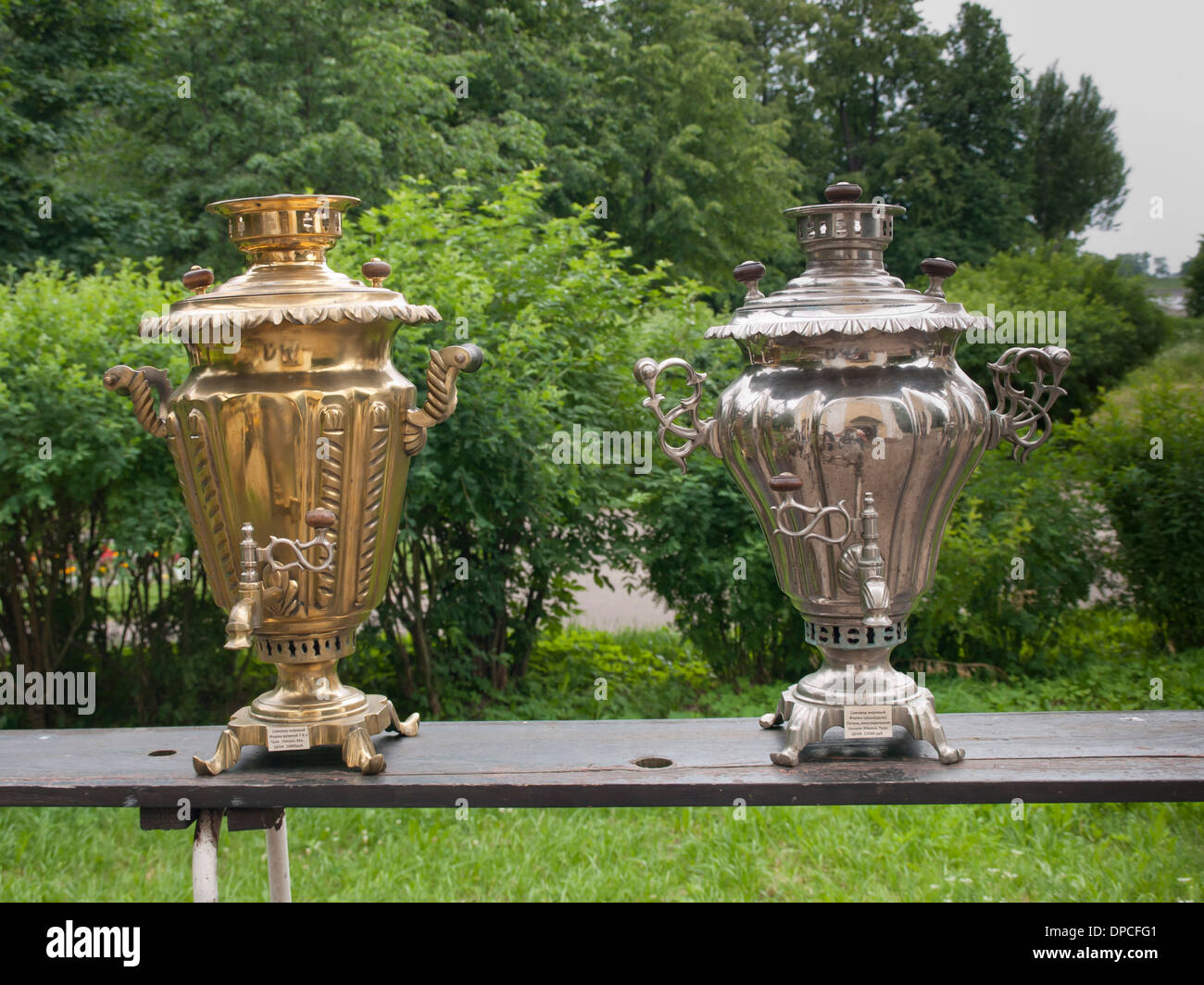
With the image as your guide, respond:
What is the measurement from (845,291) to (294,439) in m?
1.14

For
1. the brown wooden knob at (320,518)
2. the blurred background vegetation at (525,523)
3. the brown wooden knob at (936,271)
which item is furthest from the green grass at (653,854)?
the brown wooden knob at (936,271)

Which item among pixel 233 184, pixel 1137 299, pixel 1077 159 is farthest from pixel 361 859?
pixel 1077 159

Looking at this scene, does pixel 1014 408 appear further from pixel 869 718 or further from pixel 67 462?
pixel 67 462

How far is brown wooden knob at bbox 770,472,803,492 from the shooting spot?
209 cm

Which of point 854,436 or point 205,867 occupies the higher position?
point 854,436

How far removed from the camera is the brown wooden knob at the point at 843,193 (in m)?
2.23

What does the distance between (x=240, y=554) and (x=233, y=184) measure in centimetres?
803

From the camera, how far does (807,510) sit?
7.00 feet

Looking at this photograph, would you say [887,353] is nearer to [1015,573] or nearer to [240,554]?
[240,554]

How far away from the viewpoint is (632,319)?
194 inches

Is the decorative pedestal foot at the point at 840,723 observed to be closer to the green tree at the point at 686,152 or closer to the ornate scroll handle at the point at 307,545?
the ornate scroll handle at the point at 307,545

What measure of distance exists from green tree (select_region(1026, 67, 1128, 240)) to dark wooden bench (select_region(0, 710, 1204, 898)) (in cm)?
2318

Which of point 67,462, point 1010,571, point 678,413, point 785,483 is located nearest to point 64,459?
point 67,462

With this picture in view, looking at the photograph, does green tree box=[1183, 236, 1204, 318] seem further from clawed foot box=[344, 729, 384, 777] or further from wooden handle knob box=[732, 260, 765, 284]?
clawed foot box=[344, 729, 384, 777]
